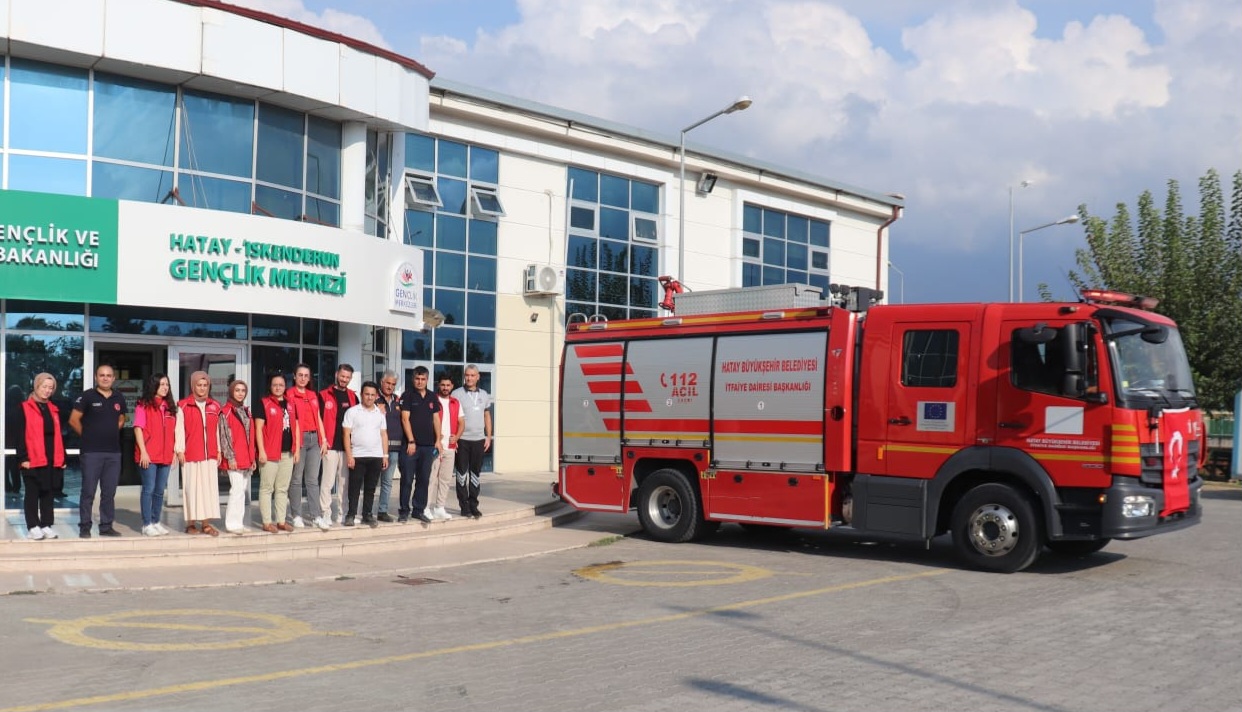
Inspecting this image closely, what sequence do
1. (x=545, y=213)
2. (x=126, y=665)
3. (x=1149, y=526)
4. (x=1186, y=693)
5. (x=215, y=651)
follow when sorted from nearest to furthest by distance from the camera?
(x=1186, y=693)
(x=126, y=665)
(x=215, y=651)
(x=1149, y=526)
(x=545, y=213)

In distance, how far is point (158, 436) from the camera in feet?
41.9

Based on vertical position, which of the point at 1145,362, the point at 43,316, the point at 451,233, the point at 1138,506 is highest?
the point at 451,233

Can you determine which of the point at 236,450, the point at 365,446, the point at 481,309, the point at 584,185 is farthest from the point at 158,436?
the point at 584,185

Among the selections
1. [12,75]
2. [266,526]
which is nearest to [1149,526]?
[266,526]

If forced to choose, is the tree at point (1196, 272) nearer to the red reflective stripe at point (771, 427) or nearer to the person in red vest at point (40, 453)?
the red reflective stripe at point (771, 427)

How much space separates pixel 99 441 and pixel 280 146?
21.3ft

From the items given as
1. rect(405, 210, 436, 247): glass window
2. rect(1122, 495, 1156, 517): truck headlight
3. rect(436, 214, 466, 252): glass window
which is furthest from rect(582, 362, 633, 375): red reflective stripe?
rect(436, 214, 466, 252): glass window

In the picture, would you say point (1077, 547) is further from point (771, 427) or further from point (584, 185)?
point (584, 185)

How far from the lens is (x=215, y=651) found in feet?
26.2

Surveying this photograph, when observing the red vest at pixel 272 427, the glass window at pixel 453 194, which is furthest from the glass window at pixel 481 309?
the red vest at pixel 272 427

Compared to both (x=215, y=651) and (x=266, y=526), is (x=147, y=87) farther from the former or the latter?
(x=215, y=651)

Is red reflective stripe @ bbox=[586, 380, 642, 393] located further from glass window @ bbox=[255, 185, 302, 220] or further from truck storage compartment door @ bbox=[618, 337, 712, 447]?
glass window @ bbox=[255, 185, 302, 220]

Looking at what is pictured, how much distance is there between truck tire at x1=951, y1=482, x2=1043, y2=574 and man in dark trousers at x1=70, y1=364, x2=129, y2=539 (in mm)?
8986

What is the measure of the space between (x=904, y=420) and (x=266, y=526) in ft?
24.1
